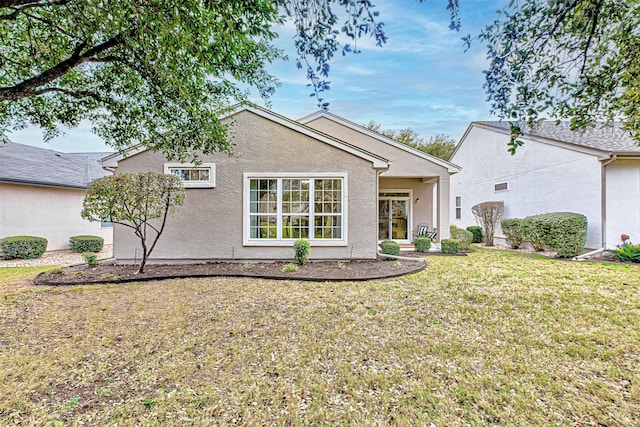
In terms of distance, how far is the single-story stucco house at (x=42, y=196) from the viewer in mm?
11586

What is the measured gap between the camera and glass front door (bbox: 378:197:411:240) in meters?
15.2

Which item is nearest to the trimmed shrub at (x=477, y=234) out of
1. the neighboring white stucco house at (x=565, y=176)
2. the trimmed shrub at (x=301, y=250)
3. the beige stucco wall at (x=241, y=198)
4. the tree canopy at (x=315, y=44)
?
the neighboring white stucco house at (x=565, y=176)

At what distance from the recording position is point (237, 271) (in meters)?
8.09

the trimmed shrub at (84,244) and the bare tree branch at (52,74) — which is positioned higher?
the bare tree branch at (52,74)

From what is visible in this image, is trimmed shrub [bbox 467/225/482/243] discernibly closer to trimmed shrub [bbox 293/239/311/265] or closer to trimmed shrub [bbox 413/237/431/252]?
trimmed shrub [bbox 413/237/431/252]

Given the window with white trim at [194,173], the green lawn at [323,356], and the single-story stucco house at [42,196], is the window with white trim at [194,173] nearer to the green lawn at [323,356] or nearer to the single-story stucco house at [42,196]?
the green lawn at [323,356]

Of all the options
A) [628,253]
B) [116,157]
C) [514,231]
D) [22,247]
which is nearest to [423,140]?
[514,231]

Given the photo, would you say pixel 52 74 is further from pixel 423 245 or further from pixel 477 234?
pixel 477 234

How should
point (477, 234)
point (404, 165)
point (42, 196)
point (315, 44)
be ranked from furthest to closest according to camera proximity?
1. point (477, 234)
2. point (404, 165)
3. point (42, 196)
4. point (315, 44)

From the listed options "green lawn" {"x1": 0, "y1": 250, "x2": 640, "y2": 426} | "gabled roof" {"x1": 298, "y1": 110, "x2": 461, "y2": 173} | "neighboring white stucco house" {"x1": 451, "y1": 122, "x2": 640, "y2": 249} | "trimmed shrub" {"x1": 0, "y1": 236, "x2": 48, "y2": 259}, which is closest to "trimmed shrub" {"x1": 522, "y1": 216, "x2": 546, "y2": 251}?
"neighboring white stucco house" {"x1": 451, "y1": 122, "x2": 640, "y2": 249}

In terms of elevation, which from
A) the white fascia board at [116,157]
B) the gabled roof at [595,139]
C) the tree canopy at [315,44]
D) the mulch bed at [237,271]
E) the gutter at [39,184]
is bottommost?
the mulch bed at [237,271]

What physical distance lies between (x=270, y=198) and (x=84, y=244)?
987 centimetres

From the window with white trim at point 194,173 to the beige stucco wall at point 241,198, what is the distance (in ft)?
0.51

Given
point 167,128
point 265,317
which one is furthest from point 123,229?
point 265,317
